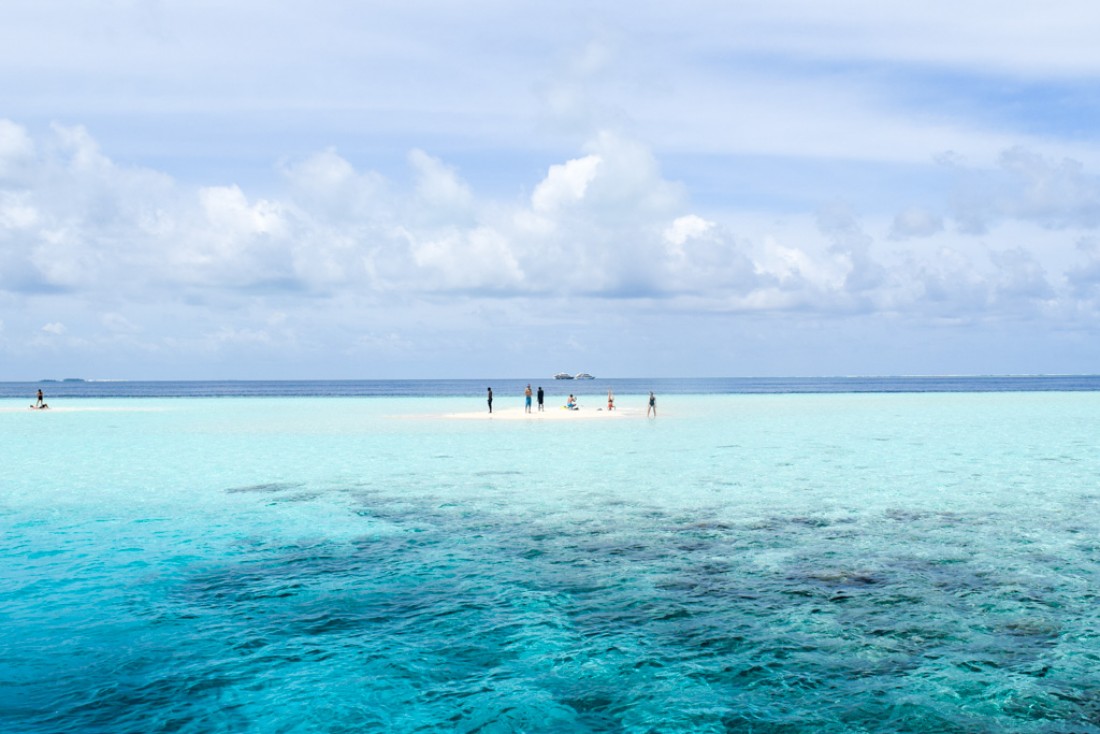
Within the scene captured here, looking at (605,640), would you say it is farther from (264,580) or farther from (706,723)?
(264,580)

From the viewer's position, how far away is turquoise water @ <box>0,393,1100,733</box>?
32.7ft

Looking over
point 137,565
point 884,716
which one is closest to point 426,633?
point 884,716

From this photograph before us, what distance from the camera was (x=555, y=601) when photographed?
1412 cm

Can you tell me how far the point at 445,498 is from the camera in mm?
25359

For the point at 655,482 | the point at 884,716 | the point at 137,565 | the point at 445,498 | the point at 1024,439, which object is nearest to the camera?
the point at 884,716

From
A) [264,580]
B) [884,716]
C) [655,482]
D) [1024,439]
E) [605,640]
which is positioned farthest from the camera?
[1024,439]

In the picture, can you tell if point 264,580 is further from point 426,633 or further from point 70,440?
point 70,440

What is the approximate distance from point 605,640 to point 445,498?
1384 cm

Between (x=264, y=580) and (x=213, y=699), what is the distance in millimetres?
5600

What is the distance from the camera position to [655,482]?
28.2 meters

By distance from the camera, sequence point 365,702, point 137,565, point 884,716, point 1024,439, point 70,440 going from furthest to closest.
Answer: point 70,440, point 1024,439, point 137,565, point 365,702, point 884,716

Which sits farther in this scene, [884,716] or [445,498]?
[445,498]

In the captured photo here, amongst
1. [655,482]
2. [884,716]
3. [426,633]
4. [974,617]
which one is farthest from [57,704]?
[655,482]

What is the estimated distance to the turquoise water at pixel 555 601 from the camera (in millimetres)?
9977
